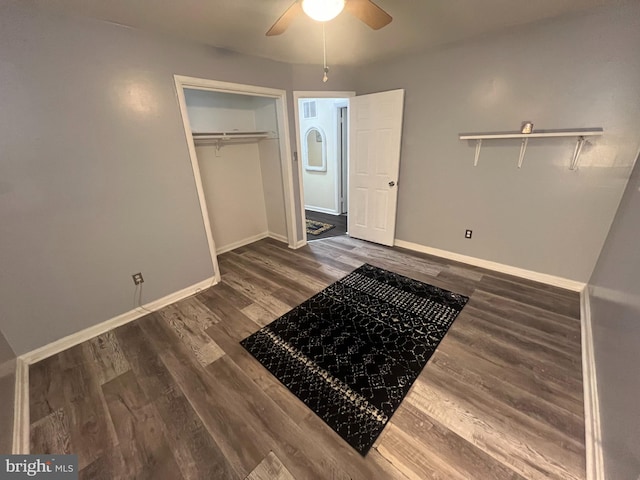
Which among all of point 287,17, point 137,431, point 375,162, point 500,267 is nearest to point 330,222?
point 375,162

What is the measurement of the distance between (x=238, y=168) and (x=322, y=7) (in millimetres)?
2591

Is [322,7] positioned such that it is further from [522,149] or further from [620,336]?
[620,336]

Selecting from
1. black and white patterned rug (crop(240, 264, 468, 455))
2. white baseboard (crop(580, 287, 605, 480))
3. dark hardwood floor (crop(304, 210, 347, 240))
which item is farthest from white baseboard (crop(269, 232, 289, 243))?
white baseboard (crop(580, 287, 605, 480))

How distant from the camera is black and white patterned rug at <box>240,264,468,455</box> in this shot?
1482 millimetres

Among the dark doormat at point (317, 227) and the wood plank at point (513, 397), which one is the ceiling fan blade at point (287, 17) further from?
the dark doormat at point (317, 227)

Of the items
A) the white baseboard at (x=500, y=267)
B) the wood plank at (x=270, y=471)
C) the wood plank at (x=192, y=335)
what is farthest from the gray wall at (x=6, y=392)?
the white baseboard at (x=500, y=267)

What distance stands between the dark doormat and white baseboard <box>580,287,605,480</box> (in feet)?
10.9

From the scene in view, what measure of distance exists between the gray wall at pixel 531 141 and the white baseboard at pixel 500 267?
7cm

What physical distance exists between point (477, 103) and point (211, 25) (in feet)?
8.55

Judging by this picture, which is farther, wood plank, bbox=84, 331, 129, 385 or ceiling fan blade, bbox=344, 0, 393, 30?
wood plank, bbox=84, 331, 129, 385

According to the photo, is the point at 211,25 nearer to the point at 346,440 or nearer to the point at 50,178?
the point at 50,178

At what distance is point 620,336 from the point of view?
4.49ft

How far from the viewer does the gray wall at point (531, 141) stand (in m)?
2.02

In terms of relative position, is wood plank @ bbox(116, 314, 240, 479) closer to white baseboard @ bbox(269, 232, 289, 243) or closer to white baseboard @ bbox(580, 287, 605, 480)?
→ white baseboard @ bbox(580, 287, 605, 480)
